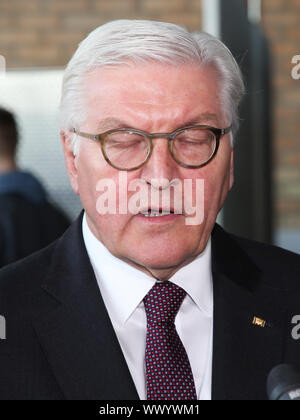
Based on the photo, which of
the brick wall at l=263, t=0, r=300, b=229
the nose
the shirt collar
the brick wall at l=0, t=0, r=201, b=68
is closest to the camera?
the nose

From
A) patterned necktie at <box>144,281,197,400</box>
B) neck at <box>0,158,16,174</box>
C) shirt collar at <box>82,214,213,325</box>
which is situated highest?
neck at <box>0,158,16,174</box>

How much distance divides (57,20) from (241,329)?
2.64 m

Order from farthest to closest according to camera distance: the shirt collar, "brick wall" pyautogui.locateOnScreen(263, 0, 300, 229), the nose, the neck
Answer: "brick wall" pyautogui.locateOnScreen(263, 0, 300, 229)
the neck
the shirt collar
the nose

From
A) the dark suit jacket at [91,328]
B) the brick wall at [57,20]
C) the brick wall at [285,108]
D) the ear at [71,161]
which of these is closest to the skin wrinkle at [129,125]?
the ear at [71,161]

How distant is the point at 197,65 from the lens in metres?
1.18

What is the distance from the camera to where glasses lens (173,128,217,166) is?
44.8 inches

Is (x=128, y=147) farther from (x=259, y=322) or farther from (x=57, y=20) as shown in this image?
(x=57, y=20)

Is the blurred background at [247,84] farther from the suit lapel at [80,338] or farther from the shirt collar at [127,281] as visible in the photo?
the suit lapel at [80,338]

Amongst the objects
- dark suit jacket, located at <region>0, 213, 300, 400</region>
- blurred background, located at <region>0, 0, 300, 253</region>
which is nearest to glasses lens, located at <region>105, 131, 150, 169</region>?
dark suit jacket, located at <region>0, 213, 300, 400</region>

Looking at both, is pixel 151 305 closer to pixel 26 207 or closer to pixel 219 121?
pixel 219 121

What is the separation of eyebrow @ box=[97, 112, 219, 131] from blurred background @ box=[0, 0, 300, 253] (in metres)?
0.99

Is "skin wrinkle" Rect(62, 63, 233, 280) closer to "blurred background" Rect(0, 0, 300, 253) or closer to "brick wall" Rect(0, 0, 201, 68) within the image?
"blurred background" Rect(0, 0, 300, 253)
